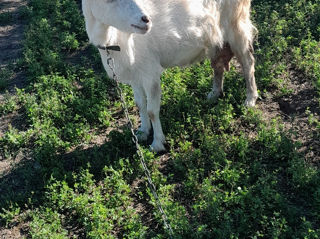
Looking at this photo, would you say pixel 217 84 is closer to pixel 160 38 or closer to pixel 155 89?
pixel 155 89

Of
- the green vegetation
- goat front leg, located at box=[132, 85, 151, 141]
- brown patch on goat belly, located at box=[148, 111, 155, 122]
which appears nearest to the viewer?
the green vegetation

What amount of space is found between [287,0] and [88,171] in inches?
212

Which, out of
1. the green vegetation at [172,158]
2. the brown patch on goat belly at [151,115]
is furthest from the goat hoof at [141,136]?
the brown patch on goat belly at [151,115]

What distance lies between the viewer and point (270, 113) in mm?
5637

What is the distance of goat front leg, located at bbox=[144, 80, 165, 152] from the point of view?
5023mm

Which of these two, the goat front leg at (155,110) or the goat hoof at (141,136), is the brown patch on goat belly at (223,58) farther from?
the goat hoof at (141,136)

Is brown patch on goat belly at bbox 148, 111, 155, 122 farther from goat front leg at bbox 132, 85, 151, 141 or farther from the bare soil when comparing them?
the bare soil

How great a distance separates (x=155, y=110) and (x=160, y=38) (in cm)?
90

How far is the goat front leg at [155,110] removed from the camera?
5.02 meters

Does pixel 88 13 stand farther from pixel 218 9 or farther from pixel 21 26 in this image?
pixel 21 26

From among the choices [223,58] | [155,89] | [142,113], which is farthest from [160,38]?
[223,58]

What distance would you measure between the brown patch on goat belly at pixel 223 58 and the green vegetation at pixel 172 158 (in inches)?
15.6

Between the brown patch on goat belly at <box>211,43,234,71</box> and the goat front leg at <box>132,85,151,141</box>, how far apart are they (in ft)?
3.84

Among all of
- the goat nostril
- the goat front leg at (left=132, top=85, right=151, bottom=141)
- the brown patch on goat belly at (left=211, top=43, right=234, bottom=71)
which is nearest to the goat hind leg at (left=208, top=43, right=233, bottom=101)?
the brown patch on goat belly at (left=211, top=43, right=234, bottom=71)
